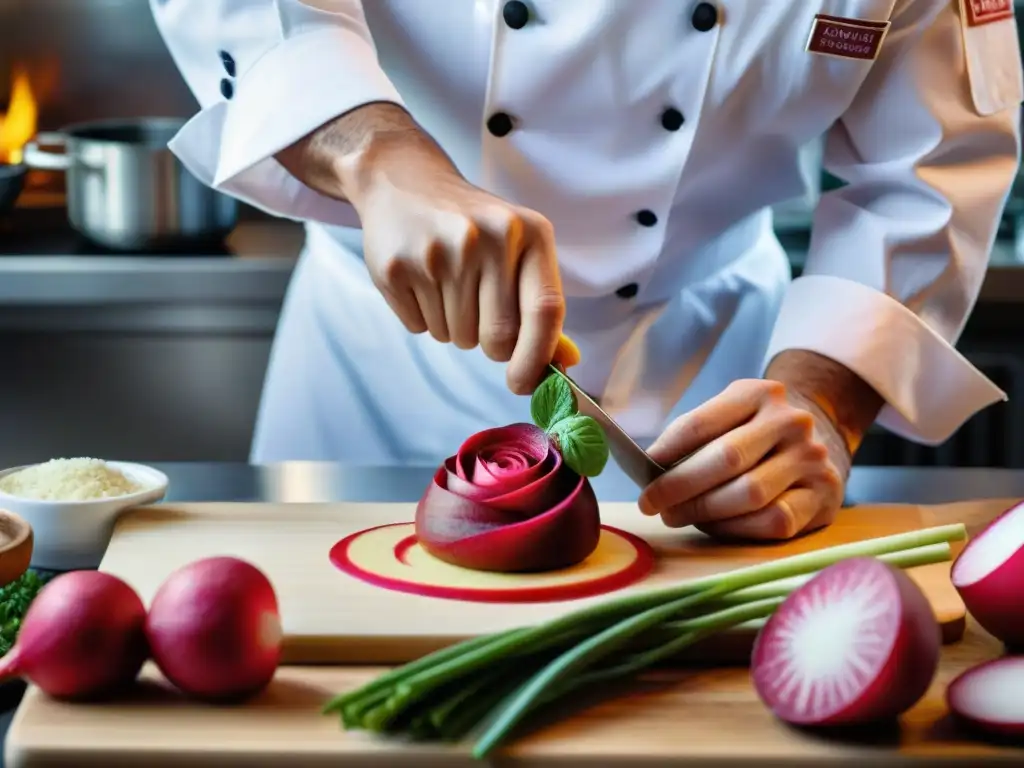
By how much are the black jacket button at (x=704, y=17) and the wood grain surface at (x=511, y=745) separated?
77 centimetres

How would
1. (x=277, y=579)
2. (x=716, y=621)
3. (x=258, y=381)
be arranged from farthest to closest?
(x=258, y=381) → (x=277, y=579) → (x=716, y=621)

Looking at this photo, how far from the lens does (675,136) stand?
1542 mm

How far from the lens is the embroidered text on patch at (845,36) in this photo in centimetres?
146

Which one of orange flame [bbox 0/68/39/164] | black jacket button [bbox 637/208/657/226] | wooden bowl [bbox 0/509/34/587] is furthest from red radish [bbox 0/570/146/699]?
orange flame [bbox 0/68/39/164]

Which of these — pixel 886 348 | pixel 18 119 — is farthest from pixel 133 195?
pixel 886 348

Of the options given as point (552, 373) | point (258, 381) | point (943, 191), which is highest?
point (943, 191)

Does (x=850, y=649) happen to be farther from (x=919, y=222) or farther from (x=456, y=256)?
(x=919, y=222)

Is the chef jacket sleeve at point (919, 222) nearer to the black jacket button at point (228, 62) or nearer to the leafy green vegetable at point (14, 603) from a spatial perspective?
the black jacket button at point (228, 62)

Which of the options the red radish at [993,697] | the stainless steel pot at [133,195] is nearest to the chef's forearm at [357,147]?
the red radish at [993,697]

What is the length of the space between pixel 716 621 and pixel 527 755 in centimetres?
19

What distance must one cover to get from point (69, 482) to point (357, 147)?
0.38 metres

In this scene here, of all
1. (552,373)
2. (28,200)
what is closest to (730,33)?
(552,373)

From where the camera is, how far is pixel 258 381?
260 cm

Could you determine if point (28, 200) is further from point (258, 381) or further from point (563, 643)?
point (563, 643)
